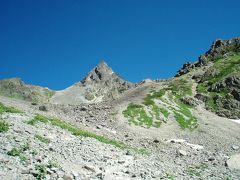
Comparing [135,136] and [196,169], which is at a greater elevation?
[135,136]

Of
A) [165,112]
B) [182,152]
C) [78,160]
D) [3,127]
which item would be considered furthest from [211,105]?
[3,127]

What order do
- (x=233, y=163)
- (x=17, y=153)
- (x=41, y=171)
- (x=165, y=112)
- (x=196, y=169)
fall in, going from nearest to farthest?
(x=41, y=171) < (x=17, y=153) < (x=196, y=169) < (x=233, y=163) < (x=165, y=112)

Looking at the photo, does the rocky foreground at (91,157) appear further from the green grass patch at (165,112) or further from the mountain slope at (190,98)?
the green grass patch at (165,112)

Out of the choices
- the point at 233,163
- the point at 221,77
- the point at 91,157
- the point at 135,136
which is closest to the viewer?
the point at 91,157

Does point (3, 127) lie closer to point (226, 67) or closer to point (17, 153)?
point (17, 153)

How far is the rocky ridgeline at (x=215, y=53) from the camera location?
132 m

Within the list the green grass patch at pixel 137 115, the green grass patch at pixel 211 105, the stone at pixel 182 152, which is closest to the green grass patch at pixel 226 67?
the green grass patch at pixel 211 105

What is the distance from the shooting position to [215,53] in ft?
450

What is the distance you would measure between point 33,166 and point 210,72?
303ft

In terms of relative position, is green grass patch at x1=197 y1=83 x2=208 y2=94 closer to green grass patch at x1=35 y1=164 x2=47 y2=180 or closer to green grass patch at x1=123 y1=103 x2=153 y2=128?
green grass patch at x1=123 y1=103 x2=153 y2=128

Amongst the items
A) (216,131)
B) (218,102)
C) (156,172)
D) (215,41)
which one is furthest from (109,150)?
(215,41)

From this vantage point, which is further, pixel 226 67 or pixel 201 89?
pixel 226 67

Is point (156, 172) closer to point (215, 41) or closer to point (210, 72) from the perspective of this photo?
point (210, 72)

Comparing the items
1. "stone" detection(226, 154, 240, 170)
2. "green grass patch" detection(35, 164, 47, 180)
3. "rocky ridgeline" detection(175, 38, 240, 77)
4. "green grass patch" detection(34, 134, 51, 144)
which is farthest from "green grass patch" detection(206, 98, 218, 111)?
"green grass patch" detection(35, 164, 47, 180)
